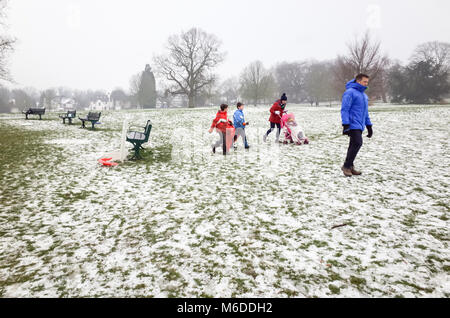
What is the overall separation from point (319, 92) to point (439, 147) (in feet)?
187

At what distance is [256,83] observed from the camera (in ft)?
173

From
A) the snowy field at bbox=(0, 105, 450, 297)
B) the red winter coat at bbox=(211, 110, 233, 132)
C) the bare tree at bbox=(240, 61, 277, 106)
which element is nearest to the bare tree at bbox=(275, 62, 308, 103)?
the bare tree at bbox=(240, 61, 277, 106)

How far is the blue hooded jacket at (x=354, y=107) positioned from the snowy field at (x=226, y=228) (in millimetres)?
1440

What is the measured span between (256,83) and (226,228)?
53.2 meters

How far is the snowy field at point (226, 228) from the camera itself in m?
2.55

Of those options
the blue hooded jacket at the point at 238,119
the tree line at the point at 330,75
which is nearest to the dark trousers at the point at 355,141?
the blue hooded jacket at the point at 238,119

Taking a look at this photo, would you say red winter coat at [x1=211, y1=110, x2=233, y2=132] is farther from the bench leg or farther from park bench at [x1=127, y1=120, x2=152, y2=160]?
the bench leg

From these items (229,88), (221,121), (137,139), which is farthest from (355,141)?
(229,88)

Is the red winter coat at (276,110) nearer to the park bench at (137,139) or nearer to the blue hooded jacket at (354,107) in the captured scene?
the blue hooded jacket at (354,107)

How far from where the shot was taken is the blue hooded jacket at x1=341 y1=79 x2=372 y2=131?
522cm

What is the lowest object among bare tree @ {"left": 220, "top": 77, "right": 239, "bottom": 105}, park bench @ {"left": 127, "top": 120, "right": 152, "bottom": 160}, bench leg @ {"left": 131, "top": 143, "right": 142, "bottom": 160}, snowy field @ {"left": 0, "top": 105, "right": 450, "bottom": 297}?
snowy field @ {"left": 0, "top": 105, "right": 450, "bottom": 297}

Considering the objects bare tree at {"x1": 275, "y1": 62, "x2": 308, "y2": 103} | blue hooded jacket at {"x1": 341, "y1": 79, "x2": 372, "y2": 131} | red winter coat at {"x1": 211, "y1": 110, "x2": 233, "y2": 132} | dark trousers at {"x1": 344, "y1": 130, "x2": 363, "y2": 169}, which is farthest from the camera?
bare tree at {"x1": 275, "y1": 62, "x2": 308, "y2": 103}

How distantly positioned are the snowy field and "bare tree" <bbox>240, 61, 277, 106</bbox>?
154 ft
